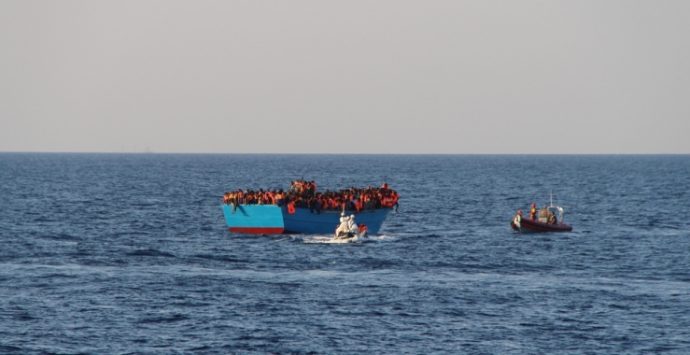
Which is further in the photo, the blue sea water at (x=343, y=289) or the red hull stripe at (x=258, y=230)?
the red hull stripe at (x=258, y=230)

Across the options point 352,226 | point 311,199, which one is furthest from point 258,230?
point 352,226

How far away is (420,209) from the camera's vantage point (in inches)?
4609

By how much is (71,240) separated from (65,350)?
37269 mm

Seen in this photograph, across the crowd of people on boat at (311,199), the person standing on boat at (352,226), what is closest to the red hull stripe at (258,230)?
the crowd of people on boat at (311,199)

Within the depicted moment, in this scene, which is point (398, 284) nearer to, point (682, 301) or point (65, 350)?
point (682, 301)

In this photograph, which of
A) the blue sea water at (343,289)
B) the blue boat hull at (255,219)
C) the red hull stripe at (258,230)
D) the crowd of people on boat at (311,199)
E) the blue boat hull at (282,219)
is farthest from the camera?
the red hull stripe at (258,230)

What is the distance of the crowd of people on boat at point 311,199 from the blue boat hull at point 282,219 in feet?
1.23

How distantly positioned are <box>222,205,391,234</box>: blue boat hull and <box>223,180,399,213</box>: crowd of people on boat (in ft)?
1.23

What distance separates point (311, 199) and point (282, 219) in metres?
2.26

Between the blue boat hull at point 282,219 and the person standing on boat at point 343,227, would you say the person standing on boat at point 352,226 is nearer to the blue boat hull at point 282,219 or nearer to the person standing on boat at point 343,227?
the person standing on boat at point 343,227

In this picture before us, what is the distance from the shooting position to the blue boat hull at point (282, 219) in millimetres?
76812

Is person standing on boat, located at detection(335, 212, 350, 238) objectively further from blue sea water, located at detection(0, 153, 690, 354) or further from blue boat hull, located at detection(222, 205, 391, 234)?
blue boat hull, located at detection(222, 205, 391, 234)

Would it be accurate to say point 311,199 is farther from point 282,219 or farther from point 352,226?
point 352,226

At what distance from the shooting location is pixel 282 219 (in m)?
76.9
